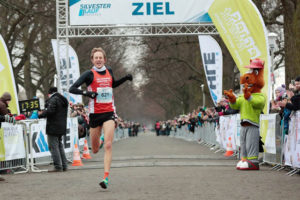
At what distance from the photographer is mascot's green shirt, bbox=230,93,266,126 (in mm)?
13172

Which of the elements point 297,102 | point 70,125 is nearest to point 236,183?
point 297,102

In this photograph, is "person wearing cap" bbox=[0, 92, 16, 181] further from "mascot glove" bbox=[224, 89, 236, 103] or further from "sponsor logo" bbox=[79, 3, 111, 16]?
"sponsor logo" bbox=[79, 3, 111, 16]

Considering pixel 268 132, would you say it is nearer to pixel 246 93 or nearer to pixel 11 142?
pixel 246 93

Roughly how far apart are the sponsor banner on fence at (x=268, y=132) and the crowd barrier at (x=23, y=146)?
508cm

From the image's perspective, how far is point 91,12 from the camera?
22.9 meters

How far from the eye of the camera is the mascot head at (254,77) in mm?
13219

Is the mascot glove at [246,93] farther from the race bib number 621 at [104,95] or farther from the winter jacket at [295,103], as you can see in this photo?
the race bib number 621 at [104,95]

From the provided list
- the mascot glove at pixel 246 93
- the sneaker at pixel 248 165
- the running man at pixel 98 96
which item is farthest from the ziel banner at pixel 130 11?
the running man at pixel 98 96

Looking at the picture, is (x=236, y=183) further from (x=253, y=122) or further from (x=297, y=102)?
(x=253, y=122)

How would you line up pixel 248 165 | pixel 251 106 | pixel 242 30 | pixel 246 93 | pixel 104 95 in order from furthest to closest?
pixel 242 30 < pixel 251 106 < pixel 248 165 < pixel 246 93 < pixel 104 95

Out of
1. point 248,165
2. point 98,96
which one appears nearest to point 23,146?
point 248,165

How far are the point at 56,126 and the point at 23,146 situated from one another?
1.12 metres

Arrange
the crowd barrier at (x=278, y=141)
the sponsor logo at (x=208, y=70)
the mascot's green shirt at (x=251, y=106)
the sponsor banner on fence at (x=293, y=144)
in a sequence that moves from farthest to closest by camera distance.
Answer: the sponsor logo at (x=208, y=70), the mascot's green shirt at (x=251, y=106), the crowd barrier at (x=278, y=141), the sponsor banner on fence at (x=293, y=144)

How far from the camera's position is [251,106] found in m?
13.4
